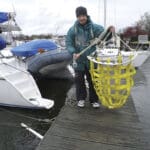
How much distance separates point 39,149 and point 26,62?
15.8 ft

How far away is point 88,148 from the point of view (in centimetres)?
342

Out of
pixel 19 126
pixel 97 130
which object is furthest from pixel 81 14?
pixel 19 126

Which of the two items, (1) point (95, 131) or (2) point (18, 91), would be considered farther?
(2) point (18, 91)

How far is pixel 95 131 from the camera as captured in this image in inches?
154

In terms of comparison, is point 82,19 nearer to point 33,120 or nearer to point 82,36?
point 82,36

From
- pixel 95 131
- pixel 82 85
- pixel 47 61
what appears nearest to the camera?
pixel 95 131

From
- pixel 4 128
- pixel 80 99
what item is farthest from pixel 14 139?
pixel 80 99

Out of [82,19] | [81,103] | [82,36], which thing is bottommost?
[81,103]

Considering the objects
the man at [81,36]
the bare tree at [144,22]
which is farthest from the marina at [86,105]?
the bare tree at [144,22]

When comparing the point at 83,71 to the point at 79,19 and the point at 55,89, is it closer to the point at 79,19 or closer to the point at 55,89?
the point at 79,19

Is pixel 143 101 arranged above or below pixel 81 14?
below

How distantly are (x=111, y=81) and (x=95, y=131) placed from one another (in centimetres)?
80

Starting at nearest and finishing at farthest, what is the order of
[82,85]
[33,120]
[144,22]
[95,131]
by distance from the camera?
[95,131] → [82,85] → [33,120] → [144,22]

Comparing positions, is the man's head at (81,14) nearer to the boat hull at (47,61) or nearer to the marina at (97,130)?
the marina at (97,130)
